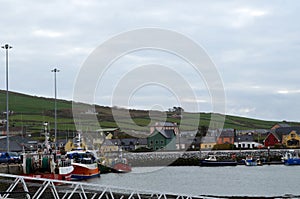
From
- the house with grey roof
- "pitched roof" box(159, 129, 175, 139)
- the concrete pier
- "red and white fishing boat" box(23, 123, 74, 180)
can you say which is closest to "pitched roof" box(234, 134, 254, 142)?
the house with grey roof

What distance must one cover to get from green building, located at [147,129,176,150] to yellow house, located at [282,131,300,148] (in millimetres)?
33977

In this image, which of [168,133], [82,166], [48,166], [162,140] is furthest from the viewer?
[162,140]

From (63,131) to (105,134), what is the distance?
11.8 m

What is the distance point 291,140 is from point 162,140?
3971 cm

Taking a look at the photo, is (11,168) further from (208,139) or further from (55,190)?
(208,139)

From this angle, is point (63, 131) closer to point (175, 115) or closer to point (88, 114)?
point (88, 114)

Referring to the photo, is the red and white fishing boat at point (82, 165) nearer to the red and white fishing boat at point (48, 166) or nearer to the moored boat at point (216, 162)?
the red and white fishing boat at point (48, 166)

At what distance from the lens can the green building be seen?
134 meters

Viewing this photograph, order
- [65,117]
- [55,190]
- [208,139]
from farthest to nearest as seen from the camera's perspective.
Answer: [208,139] < [65,117] < [55,190]

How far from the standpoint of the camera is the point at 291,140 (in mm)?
152125

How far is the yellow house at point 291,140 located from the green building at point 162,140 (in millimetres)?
33977

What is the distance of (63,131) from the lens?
13625 cm

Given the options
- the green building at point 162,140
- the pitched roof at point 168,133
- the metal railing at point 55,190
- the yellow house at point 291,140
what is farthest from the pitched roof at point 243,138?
the metal railing at point 55,190

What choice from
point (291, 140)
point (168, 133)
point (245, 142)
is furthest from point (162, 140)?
point (291, 140)
